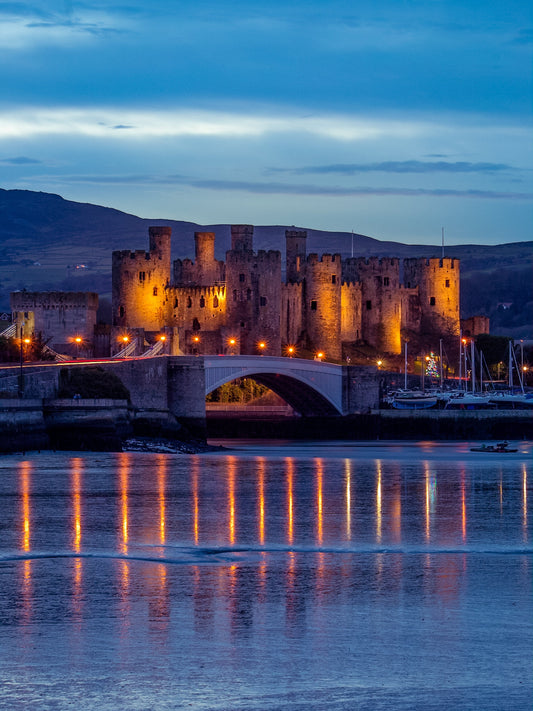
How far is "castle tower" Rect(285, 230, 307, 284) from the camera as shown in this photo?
83.1 metres

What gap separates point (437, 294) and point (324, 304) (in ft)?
34.3

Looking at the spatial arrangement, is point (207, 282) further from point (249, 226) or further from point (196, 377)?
point (196, 377)

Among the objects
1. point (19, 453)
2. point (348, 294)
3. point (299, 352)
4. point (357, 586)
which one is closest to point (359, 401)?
point (299, 352)

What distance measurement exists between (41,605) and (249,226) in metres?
65.4

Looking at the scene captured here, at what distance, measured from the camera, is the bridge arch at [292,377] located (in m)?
57.6

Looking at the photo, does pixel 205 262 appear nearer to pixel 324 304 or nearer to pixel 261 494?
pixel 324 304

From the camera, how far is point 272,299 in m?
75.9

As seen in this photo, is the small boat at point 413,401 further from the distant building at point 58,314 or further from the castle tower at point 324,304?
the distant building at point 58,314

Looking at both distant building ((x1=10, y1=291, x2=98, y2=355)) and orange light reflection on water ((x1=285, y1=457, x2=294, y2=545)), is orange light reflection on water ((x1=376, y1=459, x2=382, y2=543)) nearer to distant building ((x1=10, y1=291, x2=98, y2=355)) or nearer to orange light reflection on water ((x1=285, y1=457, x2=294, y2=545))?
orange light reflection on water ((x1=285, y1=457, x2=294, y2=545))

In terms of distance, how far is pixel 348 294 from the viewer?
8338 centimetres

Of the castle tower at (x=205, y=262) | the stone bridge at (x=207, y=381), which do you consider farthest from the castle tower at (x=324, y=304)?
the stone bridge at (x=207, y=381)

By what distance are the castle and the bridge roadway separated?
27.9 feet

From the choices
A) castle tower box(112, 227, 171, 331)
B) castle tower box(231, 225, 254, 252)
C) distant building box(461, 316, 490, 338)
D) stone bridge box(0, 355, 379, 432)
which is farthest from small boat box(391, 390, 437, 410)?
distant building box(461, 316, 490, 338)

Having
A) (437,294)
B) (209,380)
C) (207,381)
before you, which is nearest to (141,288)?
(437,294)
